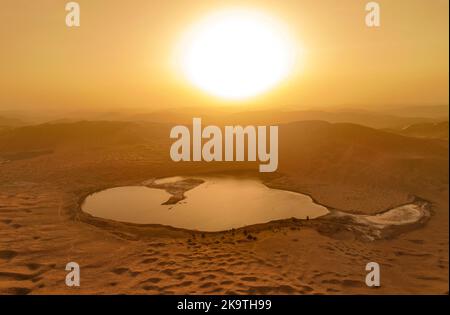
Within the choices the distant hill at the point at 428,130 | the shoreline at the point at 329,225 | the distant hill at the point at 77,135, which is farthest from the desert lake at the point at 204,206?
the distant hill at the point at 428,130

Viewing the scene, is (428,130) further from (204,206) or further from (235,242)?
(235,242)

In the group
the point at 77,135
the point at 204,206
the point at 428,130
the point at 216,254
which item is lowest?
the point at 216,254

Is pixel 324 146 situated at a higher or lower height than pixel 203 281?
higher

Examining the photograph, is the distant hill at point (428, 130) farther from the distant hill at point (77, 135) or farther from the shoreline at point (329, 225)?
the distant hill at point (77, 135)

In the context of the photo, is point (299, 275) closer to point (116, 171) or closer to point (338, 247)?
point (338, 247)

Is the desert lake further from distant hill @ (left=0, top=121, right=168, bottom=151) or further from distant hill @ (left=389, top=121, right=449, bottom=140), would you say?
distant hill @ (left=389, top=121, right=449, bottom=140)

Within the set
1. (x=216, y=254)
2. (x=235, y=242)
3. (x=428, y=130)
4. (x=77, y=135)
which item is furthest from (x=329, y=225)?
(x=77, y=135)

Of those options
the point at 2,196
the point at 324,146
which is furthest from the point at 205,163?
the point at 2,196
